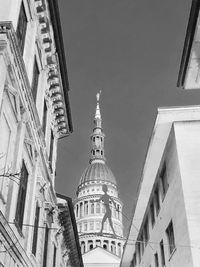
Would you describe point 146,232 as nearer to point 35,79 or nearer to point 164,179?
point 164,179

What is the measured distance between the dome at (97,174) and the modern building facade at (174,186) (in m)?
89.4

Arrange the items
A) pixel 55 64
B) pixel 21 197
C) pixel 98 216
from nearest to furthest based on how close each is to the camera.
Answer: pixel 21 197
pixel 55 64
pixel 98 216

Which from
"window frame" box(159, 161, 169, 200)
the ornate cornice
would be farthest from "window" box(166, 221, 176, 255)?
the ornate cornice

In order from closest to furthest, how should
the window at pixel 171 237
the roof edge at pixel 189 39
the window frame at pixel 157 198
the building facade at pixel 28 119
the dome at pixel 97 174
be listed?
the roof edge at pixel 189 39 < the building facade at pixel 28 119 < the window at pixel 171 237 < the window frame at pixel 157 198 < the dome at pixel 97 174

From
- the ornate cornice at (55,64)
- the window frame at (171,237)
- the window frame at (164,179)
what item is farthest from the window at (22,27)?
the window frame at (171,237)

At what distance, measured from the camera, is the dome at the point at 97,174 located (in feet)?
375

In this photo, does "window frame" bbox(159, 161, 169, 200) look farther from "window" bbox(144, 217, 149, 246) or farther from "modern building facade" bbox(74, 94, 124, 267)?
"modern building facade" bbox(74, 94, 124, 267)

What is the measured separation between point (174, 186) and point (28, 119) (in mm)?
7413

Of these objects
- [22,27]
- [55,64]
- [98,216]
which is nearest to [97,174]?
[98,216]

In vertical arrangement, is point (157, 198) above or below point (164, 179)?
below

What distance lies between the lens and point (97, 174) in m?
116

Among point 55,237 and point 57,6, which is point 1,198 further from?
point 55,237

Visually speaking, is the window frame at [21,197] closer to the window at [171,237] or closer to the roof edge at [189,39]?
the window at [171,237]

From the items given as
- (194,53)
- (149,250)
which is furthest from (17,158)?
(149,250)
